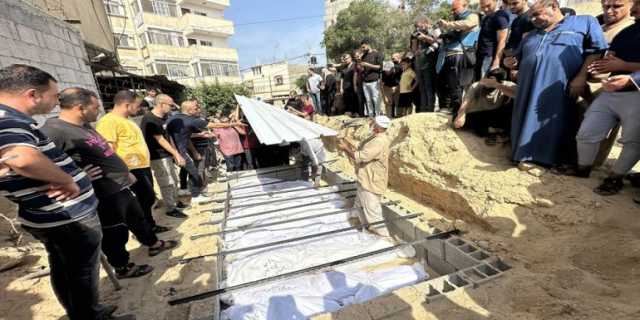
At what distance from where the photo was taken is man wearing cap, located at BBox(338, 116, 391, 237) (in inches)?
134

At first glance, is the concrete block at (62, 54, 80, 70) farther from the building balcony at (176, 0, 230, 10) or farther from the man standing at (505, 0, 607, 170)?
the building balcony at (176, 0, 230, 10)

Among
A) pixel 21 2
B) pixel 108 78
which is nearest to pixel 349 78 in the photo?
pixel 21 2

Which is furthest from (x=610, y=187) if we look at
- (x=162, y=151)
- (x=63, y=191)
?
(x=162, y=151)

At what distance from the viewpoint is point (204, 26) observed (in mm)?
24234

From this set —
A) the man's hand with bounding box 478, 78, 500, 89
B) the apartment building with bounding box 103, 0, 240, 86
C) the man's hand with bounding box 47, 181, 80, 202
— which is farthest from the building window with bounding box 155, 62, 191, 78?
the man's hand with bounding box 478, 78, 500, 89

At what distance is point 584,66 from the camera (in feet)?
8.56

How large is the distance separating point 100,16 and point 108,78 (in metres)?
2.89

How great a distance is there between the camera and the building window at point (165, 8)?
2116 cm

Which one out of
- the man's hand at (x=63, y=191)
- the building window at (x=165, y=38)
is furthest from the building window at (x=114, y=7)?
the man's hand at (x=63, y=191)

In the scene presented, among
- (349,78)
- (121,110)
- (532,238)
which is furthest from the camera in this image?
(349,78)

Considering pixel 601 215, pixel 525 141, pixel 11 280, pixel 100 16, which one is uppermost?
pixel 100 16

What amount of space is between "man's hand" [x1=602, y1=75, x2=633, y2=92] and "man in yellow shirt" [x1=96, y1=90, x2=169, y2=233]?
460cm

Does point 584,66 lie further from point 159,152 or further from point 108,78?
point 108,78

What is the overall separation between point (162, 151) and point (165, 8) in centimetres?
2351
